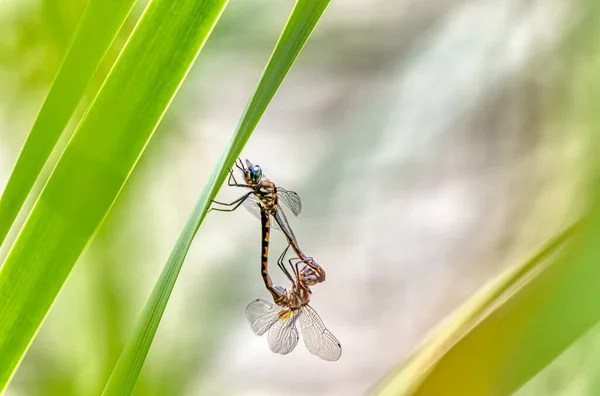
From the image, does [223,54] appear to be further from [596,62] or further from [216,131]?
[596,62]

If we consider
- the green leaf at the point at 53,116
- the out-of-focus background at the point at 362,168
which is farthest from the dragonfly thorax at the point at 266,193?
the green leaf at the point at 53,116

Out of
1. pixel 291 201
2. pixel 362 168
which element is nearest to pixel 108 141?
pixel 291 201

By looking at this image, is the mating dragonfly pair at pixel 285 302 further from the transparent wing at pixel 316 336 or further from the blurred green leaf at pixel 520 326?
the blurred green leaf at pixel 520 326

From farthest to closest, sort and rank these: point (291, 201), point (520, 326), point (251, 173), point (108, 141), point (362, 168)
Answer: point (362, 168) → point (291, 201) → point (251, 173) → point (520, 326) → point (108, 141)

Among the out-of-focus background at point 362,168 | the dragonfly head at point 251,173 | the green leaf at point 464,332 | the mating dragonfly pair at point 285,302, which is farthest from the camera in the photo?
the out-of-focus background at point 362,168

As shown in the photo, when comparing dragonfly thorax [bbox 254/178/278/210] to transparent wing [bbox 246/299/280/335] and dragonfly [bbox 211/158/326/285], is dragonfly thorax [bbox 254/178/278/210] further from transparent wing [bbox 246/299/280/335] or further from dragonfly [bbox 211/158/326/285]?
transparent wing [bbox 246/299/280/335]

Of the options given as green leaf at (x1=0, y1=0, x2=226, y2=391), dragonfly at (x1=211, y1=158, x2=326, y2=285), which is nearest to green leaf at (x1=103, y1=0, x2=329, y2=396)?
green leaf at (x1=0, y1=0, x2=226, y2=391)

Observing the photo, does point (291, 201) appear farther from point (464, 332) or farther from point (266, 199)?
point (464, 332)
